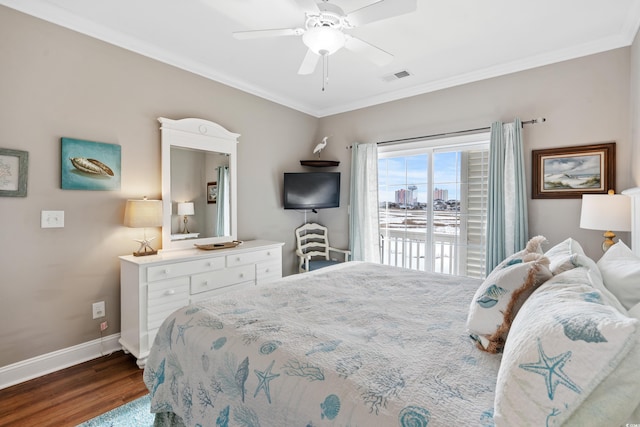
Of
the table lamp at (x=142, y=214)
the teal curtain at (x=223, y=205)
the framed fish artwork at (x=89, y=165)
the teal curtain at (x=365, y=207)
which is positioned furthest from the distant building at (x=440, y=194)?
the framed fish artwork at (x=89, y=165)

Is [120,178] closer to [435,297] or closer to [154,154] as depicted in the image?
[154,154]

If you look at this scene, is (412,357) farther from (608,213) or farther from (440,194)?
(440,194)

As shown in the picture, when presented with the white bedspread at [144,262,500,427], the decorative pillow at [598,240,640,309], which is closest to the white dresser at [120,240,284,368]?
the white bedspread at [144,262,500,427]

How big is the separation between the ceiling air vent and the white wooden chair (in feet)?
7.11

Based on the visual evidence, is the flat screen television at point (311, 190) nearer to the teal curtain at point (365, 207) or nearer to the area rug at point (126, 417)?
the teal curtain at point (365, 207)

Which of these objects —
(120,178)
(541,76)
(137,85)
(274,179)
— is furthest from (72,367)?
(541,76)

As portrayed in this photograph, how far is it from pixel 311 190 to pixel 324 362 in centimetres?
329

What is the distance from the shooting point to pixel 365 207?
13.7 ft

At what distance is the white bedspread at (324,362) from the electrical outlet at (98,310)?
4.61 ft

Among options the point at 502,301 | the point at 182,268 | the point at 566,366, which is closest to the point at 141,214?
the point at 182,268

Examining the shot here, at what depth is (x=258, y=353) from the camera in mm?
1168

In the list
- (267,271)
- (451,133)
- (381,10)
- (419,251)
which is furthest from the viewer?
(419,251)

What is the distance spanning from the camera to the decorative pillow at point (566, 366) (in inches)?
24.7

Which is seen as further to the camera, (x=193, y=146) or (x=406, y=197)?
(x=406, y=197)
